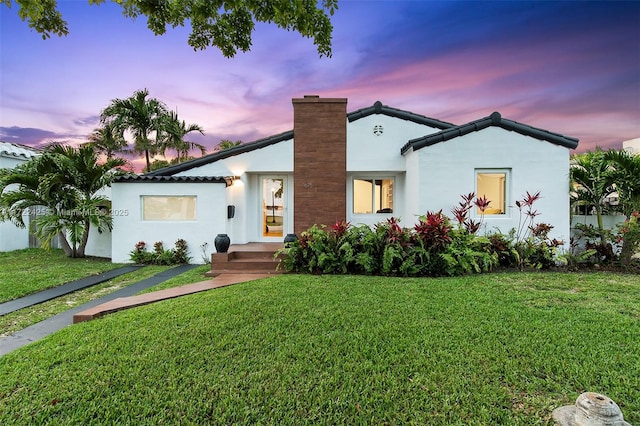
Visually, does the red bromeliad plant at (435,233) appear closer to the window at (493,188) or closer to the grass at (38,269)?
the window at (493,188)

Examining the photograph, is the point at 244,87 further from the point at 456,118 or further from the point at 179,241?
the point at 456,118

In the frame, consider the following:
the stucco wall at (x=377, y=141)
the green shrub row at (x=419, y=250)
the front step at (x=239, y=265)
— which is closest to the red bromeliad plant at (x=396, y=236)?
the green shrub row at (x=419, y=250)

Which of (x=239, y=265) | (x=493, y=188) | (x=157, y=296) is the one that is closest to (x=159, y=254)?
(x=239, y=265)

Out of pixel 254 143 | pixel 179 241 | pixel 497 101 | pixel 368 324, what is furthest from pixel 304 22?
pixel 497 101

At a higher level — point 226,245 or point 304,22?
point 304,22

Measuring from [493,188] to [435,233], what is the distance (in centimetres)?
351

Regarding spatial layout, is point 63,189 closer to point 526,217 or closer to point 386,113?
point 386,113

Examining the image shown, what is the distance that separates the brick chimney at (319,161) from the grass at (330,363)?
5.36 meters

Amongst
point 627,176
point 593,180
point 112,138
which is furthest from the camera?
point 112,138

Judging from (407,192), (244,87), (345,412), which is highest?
(244,87)

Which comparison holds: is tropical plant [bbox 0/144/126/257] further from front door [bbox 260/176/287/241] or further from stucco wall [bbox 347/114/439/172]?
stucco wall [bbox 347/114/439/172]

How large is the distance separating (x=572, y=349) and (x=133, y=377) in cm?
486

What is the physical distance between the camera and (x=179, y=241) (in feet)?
34.3

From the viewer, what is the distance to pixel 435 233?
753 cm
